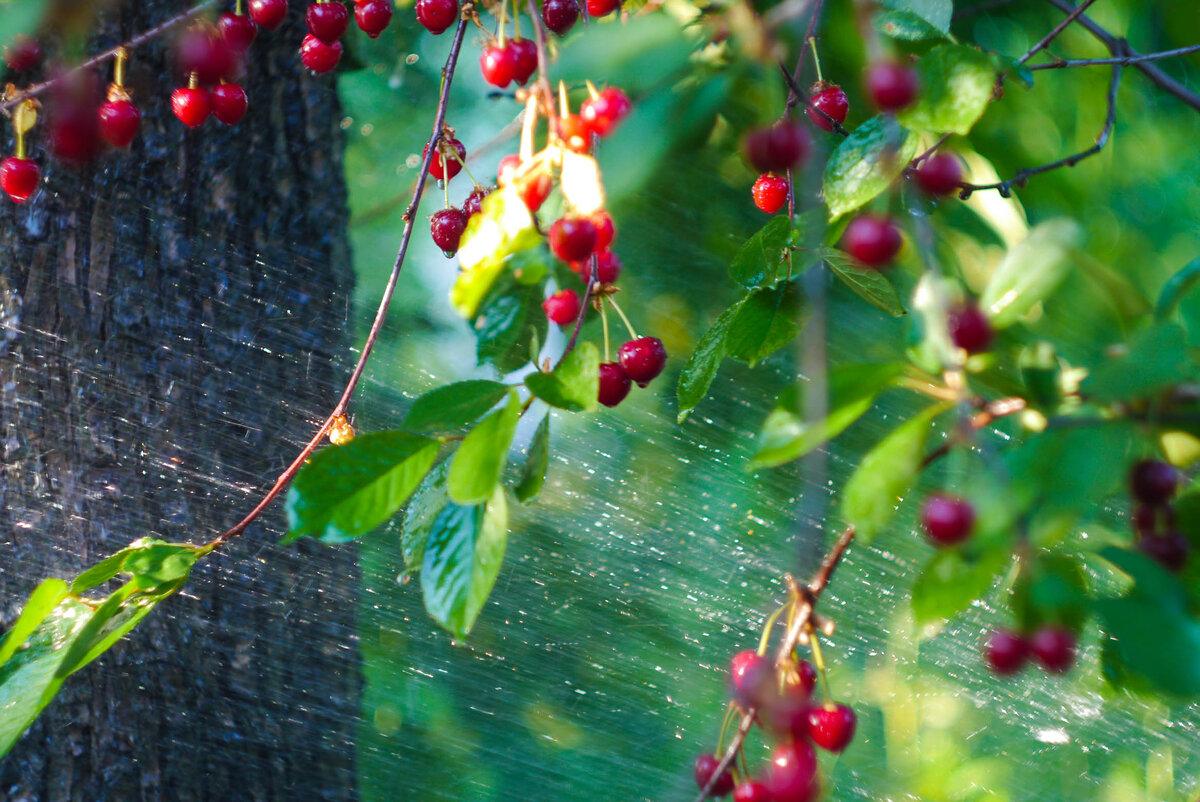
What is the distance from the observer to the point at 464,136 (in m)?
0.97

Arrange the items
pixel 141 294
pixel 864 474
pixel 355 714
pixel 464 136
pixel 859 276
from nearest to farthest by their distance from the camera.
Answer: pixel 864 474, pixel 859 276, pixel 141 294, pixel 355 714, pixel 464 136

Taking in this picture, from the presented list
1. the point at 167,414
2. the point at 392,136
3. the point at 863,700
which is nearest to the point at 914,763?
the point at 863,700

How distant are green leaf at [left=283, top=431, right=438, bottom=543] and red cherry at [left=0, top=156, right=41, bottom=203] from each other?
1.30 feet

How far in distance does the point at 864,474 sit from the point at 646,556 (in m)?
0.55

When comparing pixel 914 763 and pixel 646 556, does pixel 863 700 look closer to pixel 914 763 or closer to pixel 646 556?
pixel 914 763

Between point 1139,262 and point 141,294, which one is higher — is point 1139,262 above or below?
above

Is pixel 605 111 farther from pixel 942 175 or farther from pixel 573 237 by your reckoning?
pixel 942 175

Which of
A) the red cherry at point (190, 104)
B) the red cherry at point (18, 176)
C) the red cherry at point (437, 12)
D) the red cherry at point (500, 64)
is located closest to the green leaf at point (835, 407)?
the red cherry at point (500, 64)

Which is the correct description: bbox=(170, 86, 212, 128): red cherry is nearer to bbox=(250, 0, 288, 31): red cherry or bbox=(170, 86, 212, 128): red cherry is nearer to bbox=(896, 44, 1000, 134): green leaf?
bbox=(250, 0, 288, 31): red cherry

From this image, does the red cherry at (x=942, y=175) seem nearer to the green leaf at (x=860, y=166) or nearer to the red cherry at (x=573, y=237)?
the green leaf at (x=860, y=166)

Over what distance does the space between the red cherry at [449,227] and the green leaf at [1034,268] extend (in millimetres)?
363

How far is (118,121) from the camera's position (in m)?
0.56

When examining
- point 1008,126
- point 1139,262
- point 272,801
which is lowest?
point 272,801

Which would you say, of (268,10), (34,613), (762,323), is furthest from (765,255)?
(34,613)
